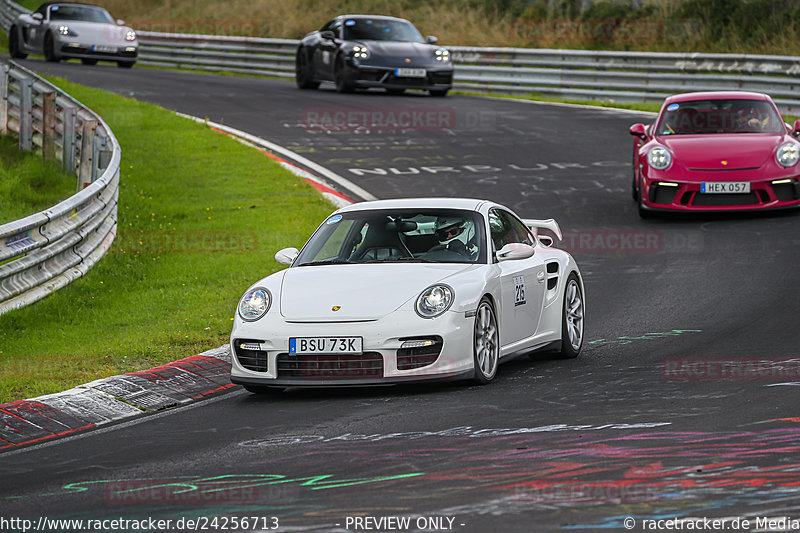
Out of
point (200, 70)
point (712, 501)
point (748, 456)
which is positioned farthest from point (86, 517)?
point (200, 70)

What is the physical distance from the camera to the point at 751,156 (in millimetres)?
16281

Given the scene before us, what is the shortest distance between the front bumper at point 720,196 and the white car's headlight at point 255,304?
28.5ft

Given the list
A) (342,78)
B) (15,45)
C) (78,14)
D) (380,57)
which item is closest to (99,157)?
(380,57)

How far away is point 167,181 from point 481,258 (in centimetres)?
1012

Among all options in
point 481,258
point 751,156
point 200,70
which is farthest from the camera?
point 200,70

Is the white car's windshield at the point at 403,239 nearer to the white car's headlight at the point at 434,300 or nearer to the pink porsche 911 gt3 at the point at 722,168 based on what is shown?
the white car's headlight at the point at 434,300

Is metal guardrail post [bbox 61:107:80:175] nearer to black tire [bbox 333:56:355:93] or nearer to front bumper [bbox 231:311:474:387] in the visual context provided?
front bumper [bbox 231:311:474:387]

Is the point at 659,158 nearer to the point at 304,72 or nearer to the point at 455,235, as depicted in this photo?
the point at 455,235

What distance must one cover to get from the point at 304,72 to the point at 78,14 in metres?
8.16

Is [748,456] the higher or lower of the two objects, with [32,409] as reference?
Answer: higher

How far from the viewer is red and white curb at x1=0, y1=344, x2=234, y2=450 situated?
789 cm

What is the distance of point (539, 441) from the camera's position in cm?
673

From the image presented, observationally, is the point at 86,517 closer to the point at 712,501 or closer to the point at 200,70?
the point at 712,501

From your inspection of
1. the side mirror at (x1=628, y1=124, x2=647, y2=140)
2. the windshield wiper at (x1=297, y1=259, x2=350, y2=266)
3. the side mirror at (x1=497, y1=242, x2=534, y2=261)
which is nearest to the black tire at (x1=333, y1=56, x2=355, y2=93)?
the side mirror at (x1=628, y1=124, x2=647, y2=140)
